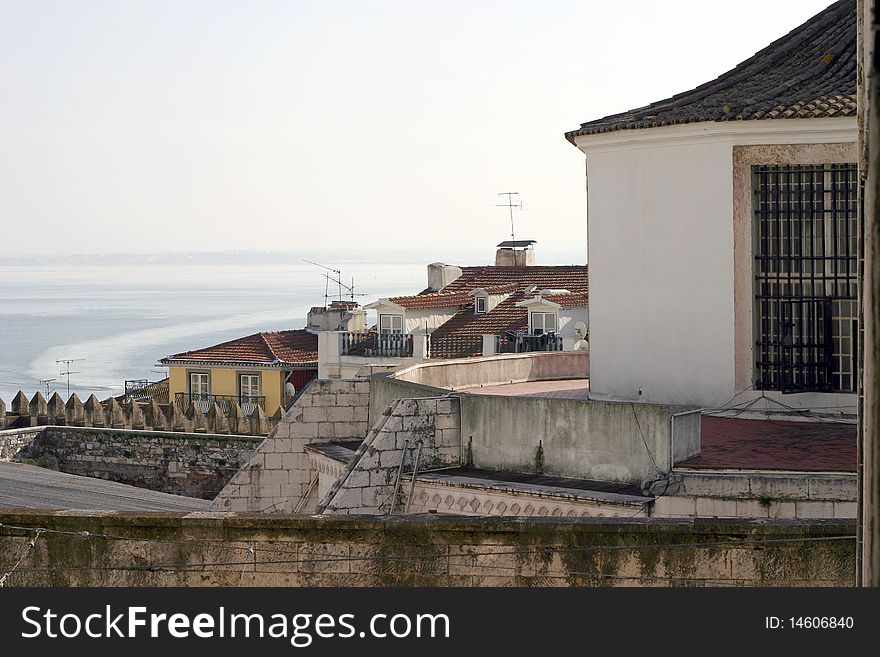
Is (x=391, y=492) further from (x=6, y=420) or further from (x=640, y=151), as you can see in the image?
(x=6, y=420)

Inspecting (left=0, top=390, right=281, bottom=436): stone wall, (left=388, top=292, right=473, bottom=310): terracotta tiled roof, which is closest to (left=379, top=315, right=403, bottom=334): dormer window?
(left=388, top=292, right=473, bottom=310): terracotta tiled roof

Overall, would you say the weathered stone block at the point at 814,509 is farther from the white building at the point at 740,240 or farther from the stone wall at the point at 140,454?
the stone wall at the point at 140,454

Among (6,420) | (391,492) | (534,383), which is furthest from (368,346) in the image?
(391,492)

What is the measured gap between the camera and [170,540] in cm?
1198

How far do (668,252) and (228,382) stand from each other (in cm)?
4090

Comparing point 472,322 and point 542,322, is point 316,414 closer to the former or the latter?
point 542,322

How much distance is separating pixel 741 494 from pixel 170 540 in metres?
Result: 5.84

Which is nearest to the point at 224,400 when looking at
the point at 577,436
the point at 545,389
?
the point at 545,389

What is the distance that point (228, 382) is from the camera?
59406 mm

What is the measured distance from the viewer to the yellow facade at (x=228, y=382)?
5831 cm

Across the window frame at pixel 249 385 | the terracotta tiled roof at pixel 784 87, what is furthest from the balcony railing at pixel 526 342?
the terracotta tiled roof at pixel 784 87

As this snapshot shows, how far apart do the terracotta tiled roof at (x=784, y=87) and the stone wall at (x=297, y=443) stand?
15.5ft

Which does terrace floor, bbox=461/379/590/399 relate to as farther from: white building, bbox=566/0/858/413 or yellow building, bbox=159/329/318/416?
yellow building, bbox=159/329/318/416

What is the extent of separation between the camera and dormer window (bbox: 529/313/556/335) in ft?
151
